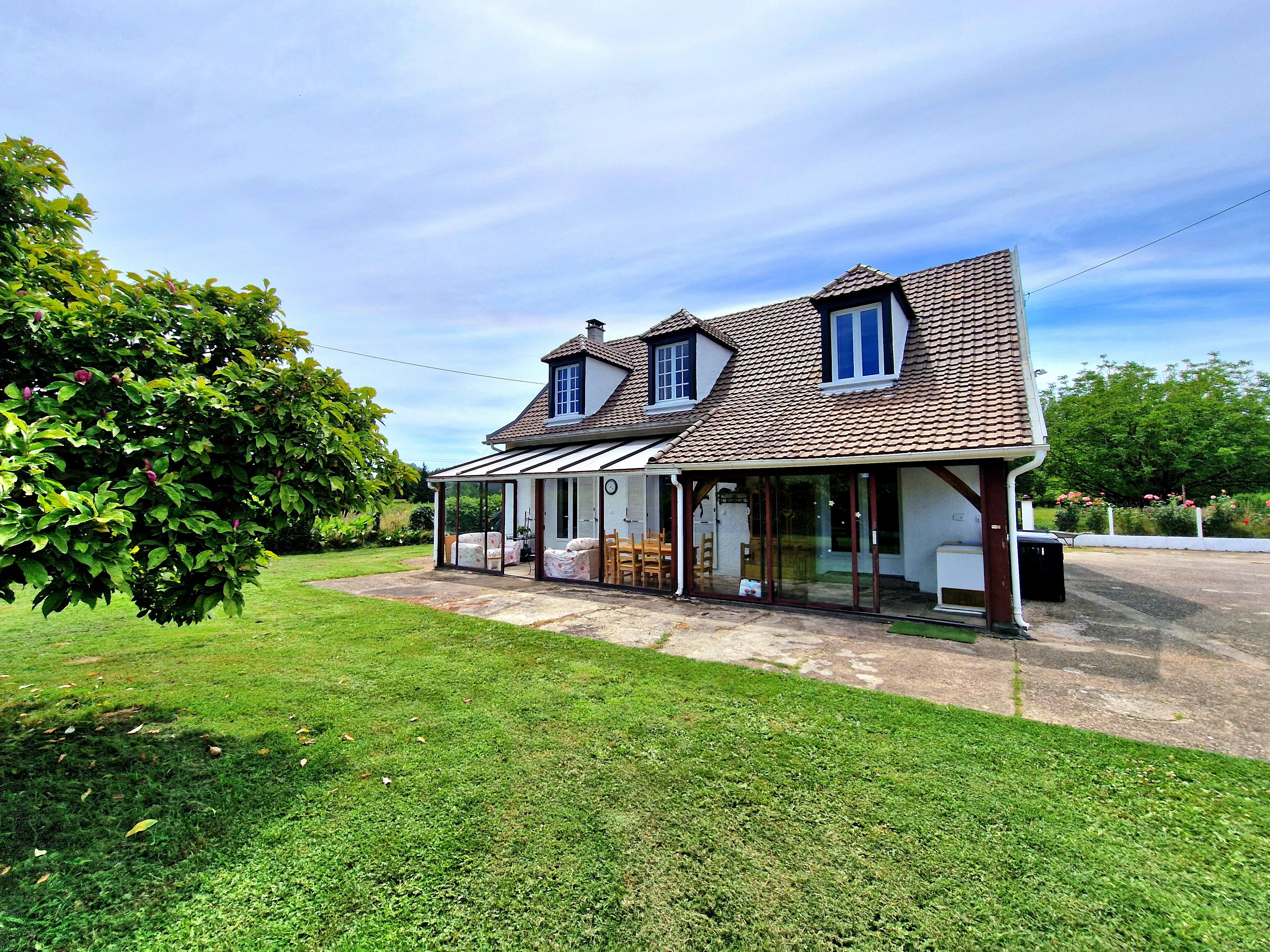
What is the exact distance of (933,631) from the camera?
25.1 ft

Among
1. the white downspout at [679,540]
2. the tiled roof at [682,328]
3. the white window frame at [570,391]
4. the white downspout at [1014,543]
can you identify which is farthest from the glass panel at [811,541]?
the white window frame at [570,391]

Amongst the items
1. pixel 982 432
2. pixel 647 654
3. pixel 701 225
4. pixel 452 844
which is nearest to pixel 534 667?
pixel 647 654

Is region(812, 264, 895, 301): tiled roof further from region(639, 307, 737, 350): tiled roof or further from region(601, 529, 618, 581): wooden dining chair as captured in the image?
region(601, 529, 618, 581): wooden dining chair

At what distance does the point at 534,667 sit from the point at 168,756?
127 inches

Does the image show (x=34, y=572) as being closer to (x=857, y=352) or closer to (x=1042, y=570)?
(x=857, y=352)

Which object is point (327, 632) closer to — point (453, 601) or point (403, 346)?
point (453, 601)

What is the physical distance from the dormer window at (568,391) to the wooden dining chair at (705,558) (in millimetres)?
6156

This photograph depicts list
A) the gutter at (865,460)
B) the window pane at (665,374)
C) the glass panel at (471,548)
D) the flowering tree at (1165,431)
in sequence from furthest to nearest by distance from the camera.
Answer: the flowering tree at (1165,431) → the glass panel at (471,548) → the window pane at (665,374) → the gutter at (865,460)

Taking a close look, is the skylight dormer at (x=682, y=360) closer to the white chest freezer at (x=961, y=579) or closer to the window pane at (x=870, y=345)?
the window pane at (x=870, y=345)

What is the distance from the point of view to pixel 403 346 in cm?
2423

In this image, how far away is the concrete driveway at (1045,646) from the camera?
4.85 metres

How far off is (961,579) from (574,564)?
317 inches

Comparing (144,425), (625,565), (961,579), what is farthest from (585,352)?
(144,425)

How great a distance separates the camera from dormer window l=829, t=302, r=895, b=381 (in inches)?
396
